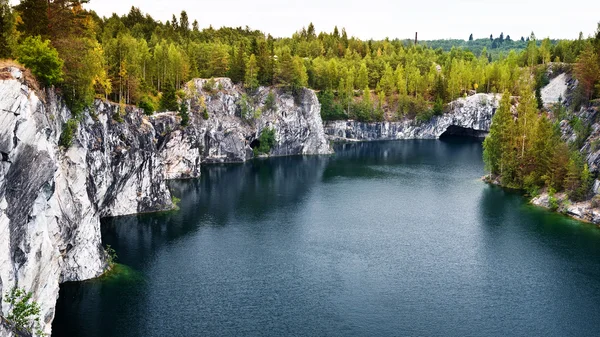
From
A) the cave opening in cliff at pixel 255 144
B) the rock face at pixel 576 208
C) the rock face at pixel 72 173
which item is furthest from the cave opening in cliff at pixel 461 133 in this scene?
the rock face at pixel 576 208

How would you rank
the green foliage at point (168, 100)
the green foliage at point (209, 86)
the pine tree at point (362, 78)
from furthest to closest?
the pine tree at point (362, 78), the green foliage at point (209, 86), the green foliage at point (168, 100)

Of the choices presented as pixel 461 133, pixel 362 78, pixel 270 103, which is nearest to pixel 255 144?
pixel 270 103

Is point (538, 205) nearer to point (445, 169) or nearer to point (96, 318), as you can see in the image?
point (445, 169)

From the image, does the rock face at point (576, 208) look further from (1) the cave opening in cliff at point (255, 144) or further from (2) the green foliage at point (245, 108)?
(1) the cave opening in cliff at point (255, 144)

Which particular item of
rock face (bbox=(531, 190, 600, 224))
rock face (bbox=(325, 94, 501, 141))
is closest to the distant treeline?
rock face (bbox=(325, 94, 501, 141))

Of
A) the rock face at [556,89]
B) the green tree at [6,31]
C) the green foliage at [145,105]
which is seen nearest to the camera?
the green tree at [6,31]

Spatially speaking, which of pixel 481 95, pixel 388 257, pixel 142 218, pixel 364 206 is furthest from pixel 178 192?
pixel 481 95

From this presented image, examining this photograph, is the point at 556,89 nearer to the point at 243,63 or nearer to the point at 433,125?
the point at 433,125
